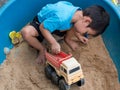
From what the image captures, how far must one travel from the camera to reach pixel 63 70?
1303 millimetres

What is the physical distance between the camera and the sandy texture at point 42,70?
145 centimetres

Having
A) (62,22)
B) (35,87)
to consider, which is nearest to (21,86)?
(35,87)

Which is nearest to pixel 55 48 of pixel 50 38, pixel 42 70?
pixel 50 38

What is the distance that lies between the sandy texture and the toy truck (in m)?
0.07

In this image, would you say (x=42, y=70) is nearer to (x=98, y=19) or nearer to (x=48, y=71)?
(x=48, y=71)

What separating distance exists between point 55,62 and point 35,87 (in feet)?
0.55

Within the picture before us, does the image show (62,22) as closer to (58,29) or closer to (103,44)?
(58,29)

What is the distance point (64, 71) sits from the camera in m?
1.30

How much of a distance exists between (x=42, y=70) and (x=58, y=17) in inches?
10.1

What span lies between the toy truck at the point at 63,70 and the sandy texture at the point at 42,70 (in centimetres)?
7

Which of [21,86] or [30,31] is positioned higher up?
[30,31]

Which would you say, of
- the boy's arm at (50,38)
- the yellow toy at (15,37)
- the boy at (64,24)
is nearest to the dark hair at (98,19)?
the boy at (64,24)

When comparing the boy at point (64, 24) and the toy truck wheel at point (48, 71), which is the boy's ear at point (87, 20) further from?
the toy truck wheel at point (48, 71)

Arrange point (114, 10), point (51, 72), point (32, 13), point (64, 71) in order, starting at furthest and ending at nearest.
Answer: point (32, 13) → point (114, 10) → point (51, 72) → point (64, 71)
